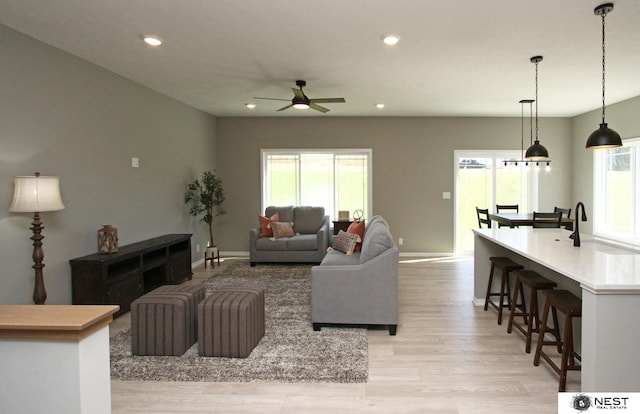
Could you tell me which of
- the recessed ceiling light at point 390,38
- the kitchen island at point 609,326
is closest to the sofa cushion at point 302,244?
the recessed ceiling light at point 390,38

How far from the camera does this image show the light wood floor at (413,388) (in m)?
2.37

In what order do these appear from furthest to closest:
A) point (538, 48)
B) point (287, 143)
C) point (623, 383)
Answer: point (287, 143) < point (538, 48) < point (623, 383)

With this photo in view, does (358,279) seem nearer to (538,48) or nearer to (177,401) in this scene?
(177,401)

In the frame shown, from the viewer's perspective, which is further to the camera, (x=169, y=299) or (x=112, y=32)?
(x=112, y=32)

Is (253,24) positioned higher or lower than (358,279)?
higher

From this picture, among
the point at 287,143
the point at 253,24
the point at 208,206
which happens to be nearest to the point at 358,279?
the point at 253,24

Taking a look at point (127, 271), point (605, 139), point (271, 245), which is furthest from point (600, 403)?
point (271, 245)

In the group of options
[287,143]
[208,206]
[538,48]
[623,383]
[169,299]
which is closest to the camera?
[623,383]

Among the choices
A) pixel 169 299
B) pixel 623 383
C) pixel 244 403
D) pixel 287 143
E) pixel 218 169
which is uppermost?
pixel 287 143

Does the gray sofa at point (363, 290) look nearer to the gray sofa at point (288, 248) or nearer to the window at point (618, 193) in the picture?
the gray sofa at point (288, 248)

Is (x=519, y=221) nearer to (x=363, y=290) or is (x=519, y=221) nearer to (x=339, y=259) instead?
(x=339, y=259)

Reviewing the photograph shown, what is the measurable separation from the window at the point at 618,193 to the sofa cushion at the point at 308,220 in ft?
16.7

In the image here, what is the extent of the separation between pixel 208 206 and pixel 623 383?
5809 millimetres

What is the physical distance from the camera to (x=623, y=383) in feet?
6.92
